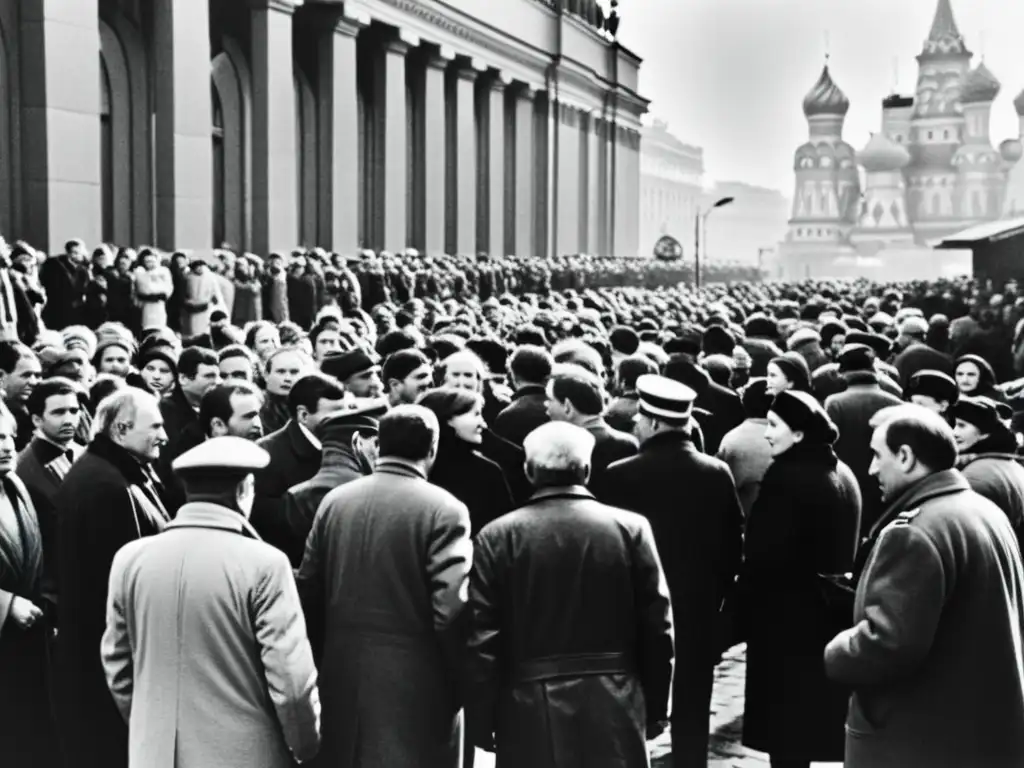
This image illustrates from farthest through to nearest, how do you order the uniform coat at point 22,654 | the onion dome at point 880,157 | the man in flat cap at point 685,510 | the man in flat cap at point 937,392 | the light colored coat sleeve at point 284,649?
the onion dome at point 880,157 < the man in flat cap at point 937,392 < the man in flat cap at point 685,510 < the uniform coat at point 22,654 < the light colored coat sleeve at point 284,649

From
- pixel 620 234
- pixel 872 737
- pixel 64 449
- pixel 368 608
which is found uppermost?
pixel 620 234

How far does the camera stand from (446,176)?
47.9 metres

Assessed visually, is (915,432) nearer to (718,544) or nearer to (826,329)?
(718,544)

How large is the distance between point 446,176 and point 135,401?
136 feet

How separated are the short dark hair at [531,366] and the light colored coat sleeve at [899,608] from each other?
14.0ft

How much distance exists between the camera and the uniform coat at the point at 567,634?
6.15 meters

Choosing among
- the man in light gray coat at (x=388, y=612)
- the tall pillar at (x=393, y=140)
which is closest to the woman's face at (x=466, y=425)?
the man in light gray coat at (x=388, y=612)

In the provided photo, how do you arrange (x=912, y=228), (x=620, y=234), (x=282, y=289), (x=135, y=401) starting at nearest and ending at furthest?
(x=135, y=401) → (x=282, y=289) → (x=620, y=234) → (x=912, y=228)

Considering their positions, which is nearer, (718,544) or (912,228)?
(718,544)

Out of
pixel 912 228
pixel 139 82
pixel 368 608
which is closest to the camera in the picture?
pixel 368 608

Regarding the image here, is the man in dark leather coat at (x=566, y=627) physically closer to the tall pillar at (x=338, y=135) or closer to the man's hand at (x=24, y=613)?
the man's hand at (x=24, y=613)

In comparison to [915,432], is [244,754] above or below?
below

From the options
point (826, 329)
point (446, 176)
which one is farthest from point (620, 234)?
point (826, 329)

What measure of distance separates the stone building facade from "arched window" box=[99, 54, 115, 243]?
0.03 meters
